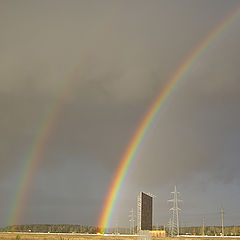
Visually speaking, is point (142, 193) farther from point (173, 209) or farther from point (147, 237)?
point (173, 209)

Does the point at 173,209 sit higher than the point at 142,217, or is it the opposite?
the point at 173,209

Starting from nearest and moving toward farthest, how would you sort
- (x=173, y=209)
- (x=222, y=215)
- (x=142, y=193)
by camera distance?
(x=142, y=193) < (x=173, y=209) < (x=222, y=215)

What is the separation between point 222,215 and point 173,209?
6155 centimetres

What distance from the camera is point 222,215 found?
484ft

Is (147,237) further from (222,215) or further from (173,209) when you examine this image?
(222,215)

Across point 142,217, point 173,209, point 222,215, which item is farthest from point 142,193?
point 222,215

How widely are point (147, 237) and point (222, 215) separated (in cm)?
12343

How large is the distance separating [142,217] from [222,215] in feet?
405

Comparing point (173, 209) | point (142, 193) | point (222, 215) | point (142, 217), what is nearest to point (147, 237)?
point (142, 217)

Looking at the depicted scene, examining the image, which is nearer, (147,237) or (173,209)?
(147,237)

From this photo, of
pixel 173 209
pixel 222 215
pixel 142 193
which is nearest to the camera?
pixel 142 193

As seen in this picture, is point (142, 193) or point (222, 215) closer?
point (142, 193)

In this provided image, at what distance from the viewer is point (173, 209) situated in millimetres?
93125

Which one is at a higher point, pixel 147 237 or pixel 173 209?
pixel 173 209
